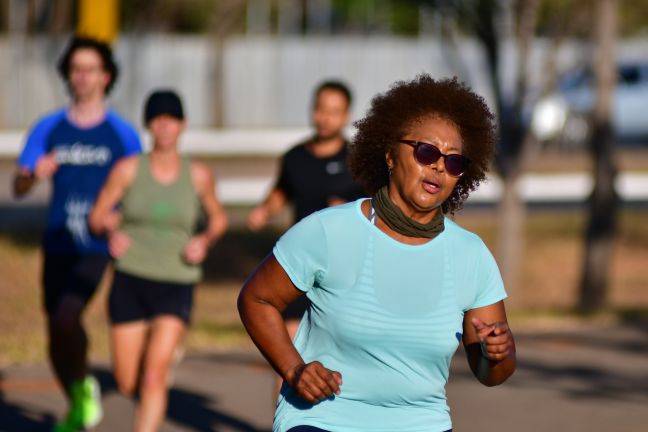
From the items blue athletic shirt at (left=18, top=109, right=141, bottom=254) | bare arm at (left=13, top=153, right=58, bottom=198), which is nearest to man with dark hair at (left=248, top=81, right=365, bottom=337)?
blue athletic shirt at (left=18, top=109, right=141, bottom=254)

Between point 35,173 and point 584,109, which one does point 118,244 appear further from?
point 584,109

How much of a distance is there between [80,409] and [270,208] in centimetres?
149

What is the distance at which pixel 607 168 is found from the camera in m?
14.0

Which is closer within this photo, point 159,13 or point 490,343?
point 490,343

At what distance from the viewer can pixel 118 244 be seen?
23.5 ft

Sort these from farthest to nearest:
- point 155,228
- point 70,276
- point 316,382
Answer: point 70,276 < point 155,228 < point 316,382

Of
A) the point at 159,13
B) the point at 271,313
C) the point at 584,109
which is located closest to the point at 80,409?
the point at 271,313

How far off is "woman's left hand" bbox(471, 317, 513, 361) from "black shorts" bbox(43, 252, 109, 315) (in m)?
3.91

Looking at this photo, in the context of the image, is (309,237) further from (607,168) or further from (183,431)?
(607,168)

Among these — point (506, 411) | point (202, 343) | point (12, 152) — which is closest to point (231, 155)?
point (12, 152)

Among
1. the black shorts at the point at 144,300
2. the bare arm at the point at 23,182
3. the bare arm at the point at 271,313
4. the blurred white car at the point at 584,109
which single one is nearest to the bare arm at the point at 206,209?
the black shorts at the point at 144,300

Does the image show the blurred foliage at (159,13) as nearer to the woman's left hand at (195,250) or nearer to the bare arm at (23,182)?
the bare arm at (23,182)

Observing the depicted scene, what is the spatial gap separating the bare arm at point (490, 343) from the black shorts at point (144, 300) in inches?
121

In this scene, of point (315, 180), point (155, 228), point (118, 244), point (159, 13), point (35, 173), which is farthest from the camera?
point (159, 13)
